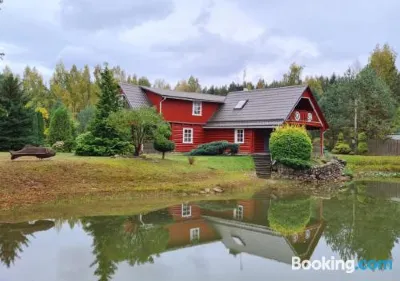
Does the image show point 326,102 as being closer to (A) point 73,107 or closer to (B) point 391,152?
(B) point 391,152

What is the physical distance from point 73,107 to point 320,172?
→ 4602cm

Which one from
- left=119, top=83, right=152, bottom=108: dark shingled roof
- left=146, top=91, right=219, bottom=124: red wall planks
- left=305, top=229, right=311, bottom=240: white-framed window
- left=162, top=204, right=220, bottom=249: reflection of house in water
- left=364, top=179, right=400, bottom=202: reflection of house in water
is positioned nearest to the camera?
left=162, top=204, right=220, bottom=249: reflection of house in water

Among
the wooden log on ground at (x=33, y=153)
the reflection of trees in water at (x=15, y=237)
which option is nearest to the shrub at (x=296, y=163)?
the wooden log on ground at (x=33, y=153)

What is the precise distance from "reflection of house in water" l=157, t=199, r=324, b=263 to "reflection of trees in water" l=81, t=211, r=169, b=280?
0.45 meters

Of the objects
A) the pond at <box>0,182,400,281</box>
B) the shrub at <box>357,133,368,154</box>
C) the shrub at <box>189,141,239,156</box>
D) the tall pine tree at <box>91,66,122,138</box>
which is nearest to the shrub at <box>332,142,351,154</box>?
the shrub at <box>357,133,368,154</box>

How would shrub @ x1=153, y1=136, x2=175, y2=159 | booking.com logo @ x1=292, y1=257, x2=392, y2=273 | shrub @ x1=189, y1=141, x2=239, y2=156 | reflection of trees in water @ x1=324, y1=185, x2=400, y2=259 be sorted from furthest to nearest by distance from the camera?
shrub @ x1=189, y1=141, x2=239, y2=156 → shrub @ x1=153, y1=136, x2=175, y2=159 → reflection of trees in water @ x1=324, y1=185, x2=400, y2=259 → booking.com logo @ x1=292, y1=257, x2=392, y2=273

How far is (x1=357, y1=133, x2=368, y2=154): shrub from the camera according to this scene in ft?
115

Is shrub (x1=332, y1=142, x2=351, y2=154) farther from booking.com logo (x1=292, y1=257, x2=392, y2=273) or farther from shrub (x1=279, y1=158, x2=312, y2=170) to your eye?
booking.com logo (x1=292, y1=257, x2=392, y2=273)

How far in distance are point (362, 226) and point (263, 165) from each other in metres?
12.5

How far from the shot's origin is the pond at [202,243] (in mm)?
7355

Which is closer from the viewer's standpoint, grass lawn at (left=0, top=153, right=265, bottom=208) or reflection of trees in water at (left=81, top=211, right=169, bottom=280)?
reflection of trees in water at (left=81, top=211, right=169, bottom=280)

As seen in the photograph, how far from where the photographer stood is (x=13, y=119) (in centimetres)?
2411

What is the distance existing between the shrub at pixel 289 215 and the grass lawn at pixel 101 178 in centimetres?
391

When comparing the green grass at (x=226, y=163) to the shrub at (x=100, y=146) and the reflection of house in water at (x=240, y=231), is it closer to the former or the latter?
the shrub at (x=100, y=146)
